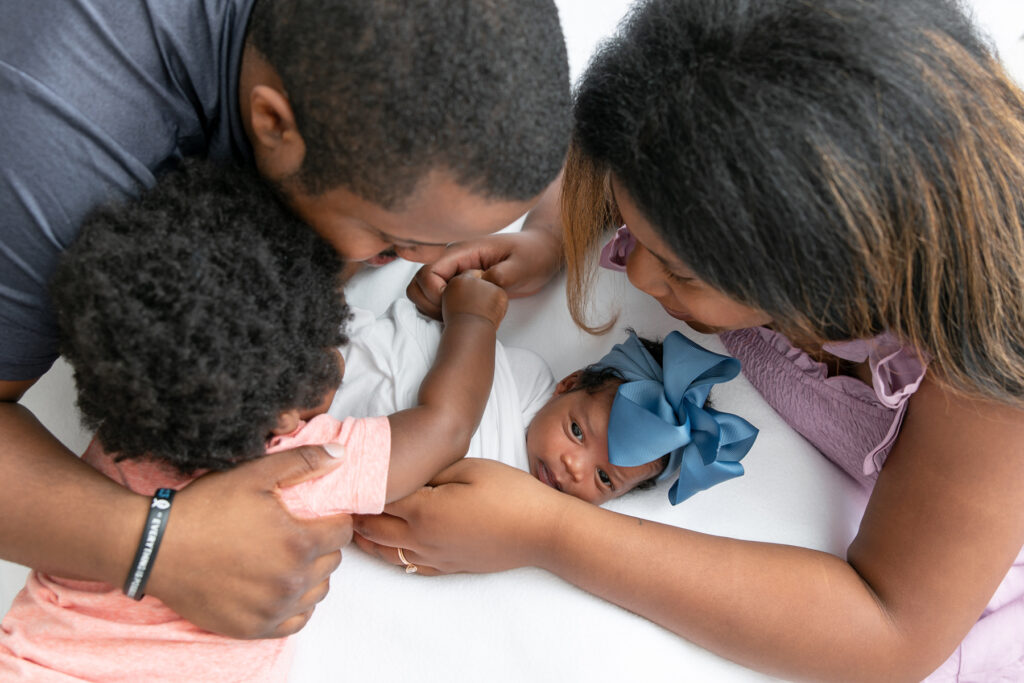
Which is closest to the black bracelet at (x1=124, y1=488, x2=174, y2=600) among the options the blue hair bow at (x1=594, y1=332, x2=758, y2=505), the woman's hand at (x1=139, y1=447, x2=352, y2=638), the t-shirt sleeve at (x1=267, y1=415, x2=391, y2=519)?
the woman's hand at (x1=139, y1=447, x2=352, y2=638)

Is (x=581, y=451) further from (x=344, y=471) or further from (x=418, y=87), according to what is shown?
(x=418, y=87)

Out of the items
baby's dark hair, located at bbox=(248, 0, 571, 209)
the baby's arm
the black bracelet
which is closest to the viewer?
baby's dark hair, located at bbox=(248, 0, 571, 209)

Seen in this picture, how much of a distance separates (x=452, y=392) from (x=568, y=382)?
311 mm

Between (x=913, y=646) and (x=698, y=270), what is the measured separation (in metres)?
0.59

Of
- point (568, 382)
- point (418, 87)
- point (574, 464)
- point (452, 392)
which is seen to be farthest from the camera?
point (568, 382)

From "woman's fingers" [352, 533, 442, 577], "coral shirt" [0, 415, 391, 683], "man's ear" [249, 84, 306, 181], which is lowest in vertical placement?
"woman's fingers" [352, 533, 442, 577]

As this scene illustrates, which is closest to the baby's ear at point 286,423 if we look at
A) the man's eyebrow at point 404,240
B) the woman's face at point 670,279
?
the man's eyebrow at point 404,240

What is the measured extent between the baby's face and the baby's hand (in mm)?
190

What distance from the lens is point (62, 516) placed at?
0.89m

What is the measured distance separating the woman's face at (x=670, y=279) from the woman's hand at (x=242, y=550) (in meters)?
0.48

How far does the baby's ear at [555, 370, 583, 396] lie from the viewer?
135 cm

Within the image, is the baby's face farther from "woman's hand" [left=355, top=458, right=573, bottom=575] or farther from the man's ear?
the man's ear

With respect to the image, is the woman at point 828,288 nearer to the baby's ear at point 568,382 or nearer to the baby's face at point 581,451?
the baby's face at point 581,451

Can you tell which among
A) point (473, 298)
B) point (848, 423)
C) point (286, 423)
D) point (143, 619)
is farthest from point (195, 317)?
point (848, 423)
